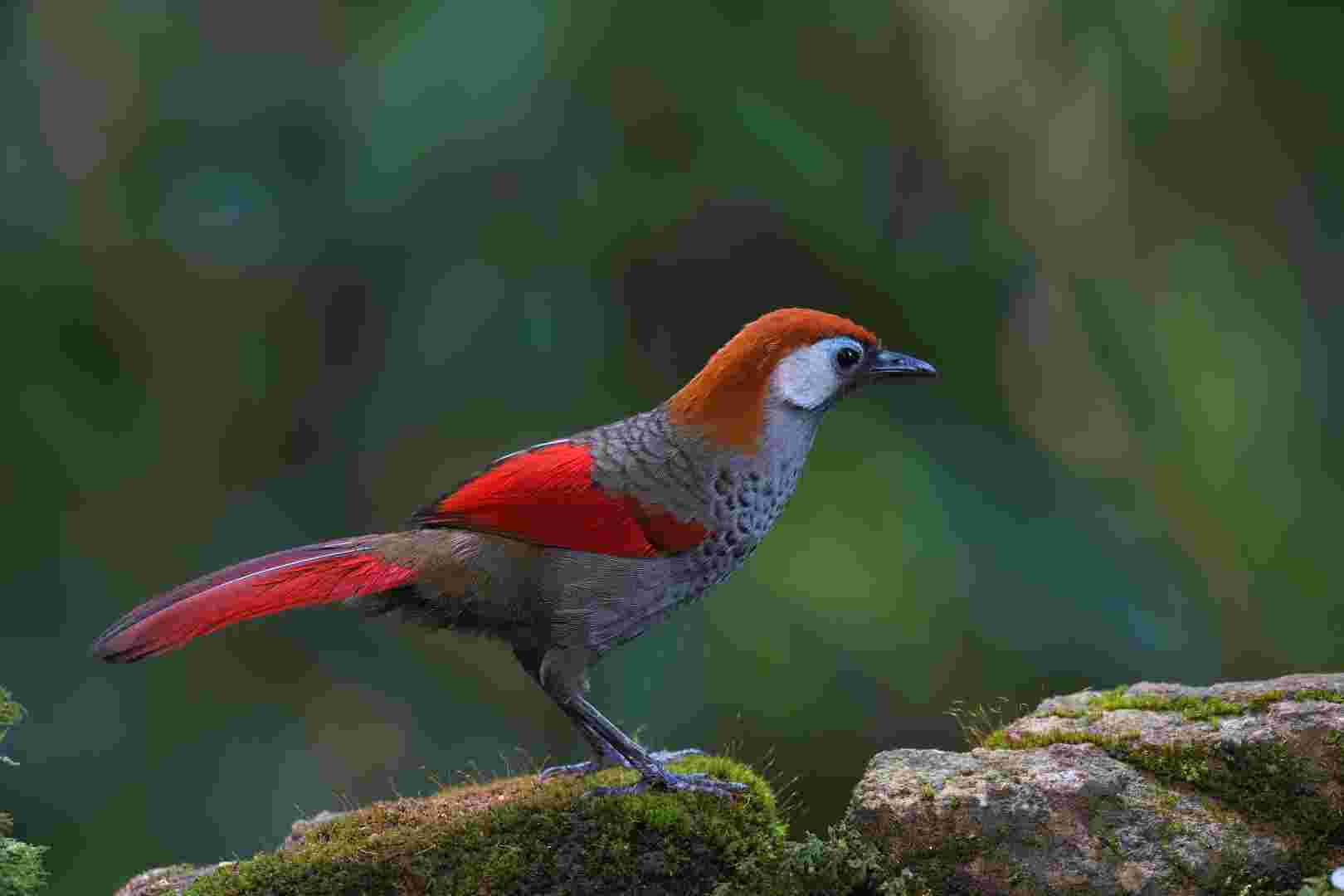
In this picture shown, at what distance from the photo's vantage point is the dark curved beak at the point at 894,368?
4977mm

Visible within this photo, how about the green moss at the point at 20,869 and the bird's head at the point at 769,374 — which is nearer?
the green moss at the point at 20,869

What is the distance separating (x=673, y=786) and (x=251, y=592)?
1408 mm

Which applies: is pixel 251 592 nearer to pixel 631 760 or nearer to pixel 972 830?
pixel 631 760

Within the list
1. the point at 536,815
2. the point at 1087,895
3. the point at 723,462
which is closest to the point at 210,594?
the point at 536,815

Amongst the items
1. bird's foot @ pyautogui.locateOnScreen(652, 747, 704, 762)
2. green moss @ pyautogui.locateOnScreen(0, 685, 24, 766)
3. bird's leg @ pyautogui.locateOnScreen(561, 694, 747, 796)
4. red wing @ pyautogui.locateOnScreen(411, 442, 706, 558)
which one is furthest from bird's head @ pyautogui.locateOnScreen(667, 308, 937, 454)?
green moss @ pyautogui.locateOnScreen(0, 685, 24, 766)

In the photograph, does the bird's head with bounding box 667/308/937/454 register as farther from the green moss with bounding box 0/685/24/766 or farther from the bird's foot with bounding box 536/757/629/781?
the green moss with bounding box 0/685/24/766

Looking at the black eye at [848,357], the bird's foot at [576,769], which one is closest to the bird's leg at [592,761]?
the bird's foot at [576,769]

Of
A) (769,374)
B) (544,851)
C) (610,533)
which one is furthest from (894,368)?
(544,851)

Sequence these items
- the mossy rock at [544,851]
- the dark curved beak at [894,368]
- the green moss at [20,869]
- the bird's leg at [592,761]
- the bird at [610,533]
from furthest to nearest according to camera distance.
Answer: the dark curved beak at [894,368] < the bird's leg at [592,761] < the bird at [610,533] < the mossy rock at [544,851] < the green moss at [20,869]

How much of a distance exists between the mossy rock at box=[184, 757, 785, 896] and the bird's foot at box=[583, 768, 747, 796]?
3cm

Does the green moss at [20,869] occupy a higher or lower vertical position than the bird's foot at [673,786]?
higher

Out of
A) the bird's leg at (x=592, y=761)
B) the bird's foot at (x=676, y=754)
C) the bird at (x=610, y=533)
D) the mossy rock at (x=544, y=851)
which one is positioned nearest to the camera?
the mossy rock at (x=544, y=851)

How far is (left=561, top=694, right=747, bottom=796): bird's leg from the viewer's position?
4770 millimetres

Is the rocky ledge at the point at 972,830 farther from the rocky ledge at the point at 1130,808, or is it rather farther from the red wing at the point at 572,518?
the red wing at the point at 572,518
